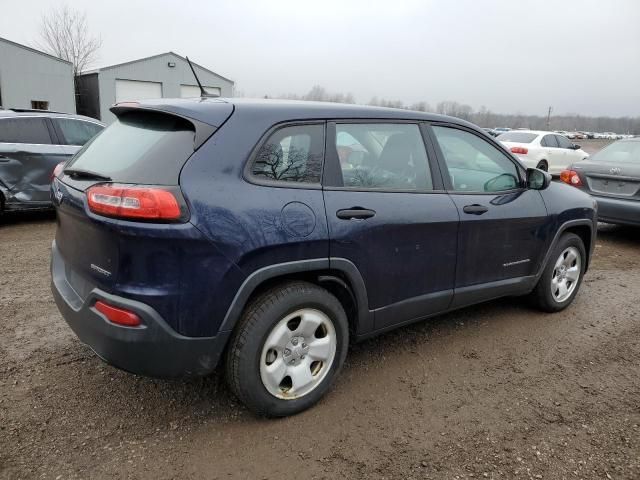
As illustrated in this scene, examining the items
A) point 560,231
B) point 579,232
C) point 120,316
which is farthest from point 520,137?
point 120,316

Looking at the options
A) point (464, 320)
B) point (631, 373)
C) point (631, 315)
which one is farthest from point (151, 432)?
point (631, 315)

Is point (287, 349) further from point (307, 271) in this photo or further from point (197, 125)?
point (197, 125)

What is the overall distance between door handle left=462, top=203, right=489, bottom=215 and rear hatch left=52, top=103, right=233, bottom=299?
1.71 metres

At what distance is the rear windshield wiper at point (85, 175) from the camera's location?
8.30 ft

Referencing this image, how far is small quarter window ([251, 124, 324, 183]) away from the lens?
2.60 metres

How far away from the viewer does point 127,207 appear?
2.28 meters

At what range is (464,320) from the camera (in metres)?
4.21

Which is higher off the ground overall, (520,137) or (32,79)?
(32,79)

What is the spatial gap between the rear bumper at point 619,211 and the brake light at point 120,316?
6433 mm

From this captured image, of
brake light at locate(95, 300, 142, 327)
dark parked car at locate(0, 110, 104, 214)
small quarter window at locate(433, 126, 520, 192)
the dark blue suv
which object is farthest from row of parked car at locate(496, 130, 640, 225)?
dark parked car at locate(0, 110, 104, 214)

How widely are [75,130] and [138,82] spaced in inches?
906

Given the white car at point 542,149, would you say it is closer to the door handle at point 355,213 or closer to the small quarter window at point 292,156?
the door handle at point 355,213

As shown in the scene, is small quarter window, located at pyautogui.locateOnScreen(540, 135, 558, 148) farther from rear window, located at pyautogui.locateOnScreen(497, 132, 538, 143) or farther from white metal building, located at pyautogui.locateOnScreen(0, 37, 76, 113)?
white metal building, located at pyautogui.locateOnScreen(0, 37, 76, 113)

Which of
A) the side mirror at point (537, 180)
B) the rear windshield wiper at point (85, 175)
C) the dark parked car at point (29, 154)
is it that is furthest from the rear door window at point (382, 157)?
the dark parked car at point (29, 154)
